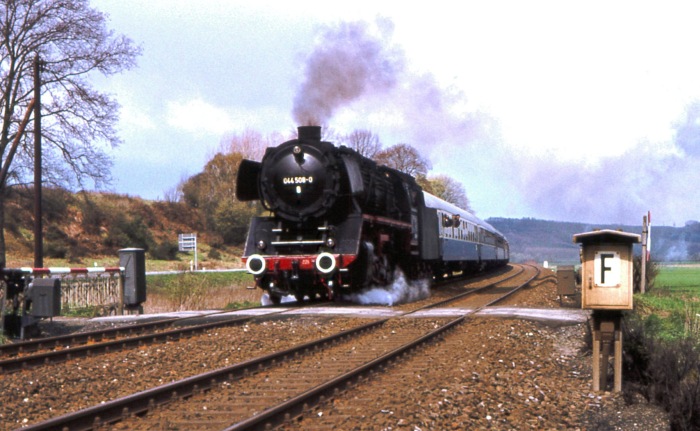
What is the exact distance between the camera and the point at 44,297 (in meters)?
12.7

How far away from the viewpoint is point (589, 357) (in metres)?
9.45

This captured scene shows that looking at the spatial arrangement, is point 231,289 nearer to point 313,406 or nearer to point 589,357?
point 589,357

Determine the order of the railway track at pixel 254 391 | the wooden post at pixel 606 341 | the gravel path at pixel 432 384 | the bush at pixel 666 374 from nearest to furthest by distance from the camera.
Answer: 1. the railway track at pixel 254 391
2. the gravel path at pixel 432 384
3. the bush at pixel 666 374
4. the wooden post at pixel 606 341

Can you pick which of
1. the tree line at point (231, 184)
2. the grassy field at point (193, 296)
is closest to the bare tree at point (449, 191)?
the tree line at point (231, 184)

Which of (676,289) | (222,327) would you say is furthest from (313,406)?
(676,289)

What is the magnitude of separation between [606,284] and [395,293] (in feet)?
37.4

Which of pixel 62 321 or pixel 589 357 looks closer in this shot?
pixel 589 357

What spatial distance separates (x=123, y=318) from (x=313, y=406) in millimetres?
9599

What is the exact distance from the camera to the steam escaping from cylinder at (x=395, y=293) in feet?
57.6

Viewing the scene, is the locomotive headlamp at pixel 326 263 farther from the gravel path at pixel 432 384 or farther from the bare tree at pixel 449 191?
the bare tree at pixel 449 191

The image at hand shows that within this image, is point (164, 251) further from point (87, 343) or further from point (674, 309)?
point (87, 343)

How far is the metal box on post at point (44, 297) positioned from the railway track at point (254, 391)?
492cm

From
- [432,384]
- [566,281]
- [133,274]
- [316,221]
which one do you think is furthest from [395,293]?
[432,384]

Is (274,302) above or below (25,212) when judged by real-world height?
below
